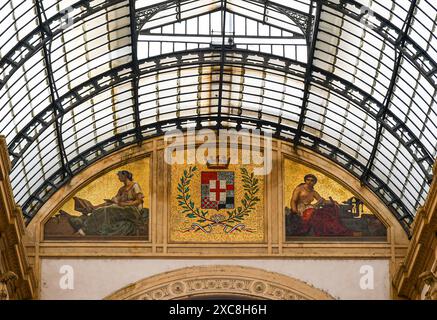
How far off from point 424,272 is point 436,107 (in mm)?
5478

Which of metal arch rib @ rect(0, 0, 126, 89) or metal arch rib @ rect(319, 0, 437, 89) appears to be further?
metal arch rib @ rect(319, 0, 437, 89)

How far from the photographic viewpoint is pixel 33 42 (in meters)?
46.9

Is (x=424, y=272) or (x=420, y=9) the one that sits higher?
(x=420, y=9)

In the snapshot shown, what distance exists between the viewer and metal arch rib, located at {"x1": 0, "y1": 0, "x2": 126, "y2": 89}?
151 feet

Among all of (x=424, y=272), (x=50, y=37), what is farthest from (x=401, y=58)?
(x=50, y=37)

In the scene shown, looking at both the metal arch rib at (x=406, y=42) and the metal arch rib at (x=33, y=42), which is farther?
the metal arch rib at (x=406, y=42)

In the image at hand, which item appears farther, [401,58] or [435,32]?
[401,58]

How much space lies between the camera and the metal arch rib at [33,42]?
46.1 m
